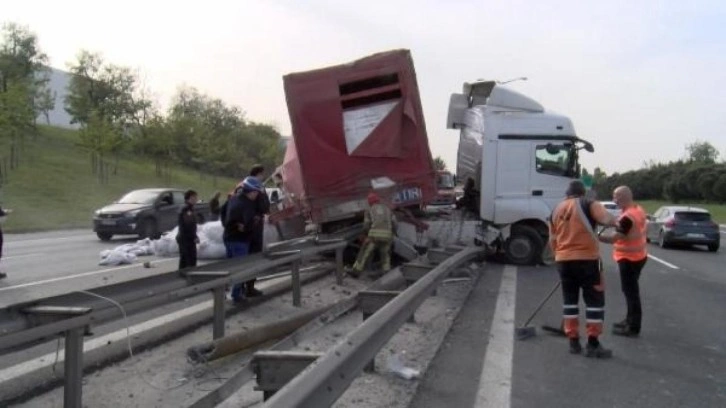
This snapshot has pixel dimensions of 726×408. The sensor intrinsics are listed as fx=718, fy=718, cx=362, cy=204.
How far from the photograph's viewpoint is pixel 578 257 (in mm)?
7219

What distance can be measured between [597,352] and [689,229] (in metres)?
18.9

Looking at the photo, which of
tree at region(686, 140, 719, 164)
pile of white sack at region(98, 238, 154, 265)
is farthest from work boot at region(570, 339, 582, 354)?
tree at region(686, 140, 719, 164)

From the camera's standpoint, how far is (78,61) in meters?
65.6

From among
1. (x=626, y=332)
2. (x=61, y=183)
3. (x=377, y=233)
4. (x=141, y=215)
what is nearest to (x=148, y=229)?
(x=141, y=215)

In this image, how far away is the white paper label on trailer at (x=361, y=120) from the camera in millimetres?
12133

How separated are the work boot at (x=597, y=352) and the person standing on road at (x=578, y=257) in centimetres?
12

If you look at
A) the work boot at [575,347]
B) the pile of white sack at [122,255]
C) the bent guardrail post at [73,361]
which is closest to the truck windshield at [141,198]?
the pile of white sack at [122,255]

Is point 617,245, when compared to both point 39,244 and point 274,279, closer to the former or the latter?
point 274,279

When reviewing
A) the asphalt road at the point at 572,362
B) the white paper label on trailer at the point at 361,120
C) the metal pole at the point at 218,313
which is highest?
the white paper label on trailer at the point at 361,120

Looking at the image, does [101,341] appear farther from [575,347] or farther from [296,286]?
[575,347]

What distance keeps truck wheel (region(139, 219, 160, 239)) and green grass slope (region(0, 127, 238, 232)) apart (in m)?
8.65

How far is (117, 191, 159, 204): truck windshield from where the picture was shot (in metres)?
21.7

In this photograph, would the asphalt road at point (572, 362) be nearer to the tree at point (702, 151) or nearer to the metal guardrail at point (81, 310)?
the metal guardrail at point (81, 310)

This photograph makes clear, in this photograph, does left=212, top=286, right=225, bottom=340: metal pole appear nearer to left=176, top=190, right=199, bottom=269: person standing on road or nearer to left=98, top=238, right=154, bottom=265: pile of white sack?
left=176, top=190, right=199, bottom=269: person standing on road
